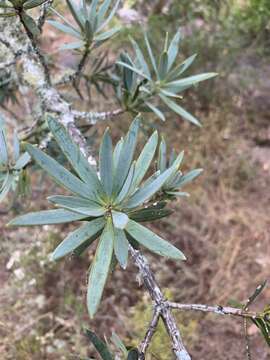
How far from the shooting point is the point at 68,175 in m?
0.51

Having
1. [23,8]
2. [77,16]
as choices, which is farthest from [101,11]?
[23,8]

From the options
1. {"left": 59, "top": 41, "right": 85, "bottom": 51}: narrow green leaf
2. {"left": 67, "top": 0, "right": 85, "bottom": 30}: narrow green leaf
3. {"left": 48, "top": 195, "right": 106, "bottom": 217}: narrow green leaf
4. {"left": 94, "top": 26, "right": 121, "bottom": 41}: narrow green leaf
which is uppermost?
{"left": 67, "top": 0, "right": 85, "bottom": 30}: narrow green leaf

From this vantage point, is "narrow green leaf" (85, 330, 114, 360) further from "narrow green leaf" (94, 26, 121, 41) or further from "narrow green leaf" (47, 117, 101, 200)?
"narrow green leaf" (94, 26, 121, 41)

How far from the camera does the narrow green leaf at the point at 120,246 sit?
49 cm

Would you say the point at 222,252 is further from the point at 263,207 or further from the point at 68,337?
the point at 68,337

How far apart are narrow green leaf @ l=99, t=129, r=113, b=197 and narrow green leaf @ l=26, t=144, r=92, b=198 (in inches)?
0.8

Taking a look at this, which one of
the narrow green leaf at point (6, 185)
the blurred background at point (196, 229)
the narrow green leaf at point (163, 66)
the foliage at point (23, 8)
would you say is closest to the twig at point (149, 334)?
the narrow green leaf at point (6, 185)

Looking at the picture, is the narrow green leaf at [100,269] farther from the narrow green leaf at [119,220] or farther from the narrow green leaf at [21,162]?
the narrow green leaf at [21,162]

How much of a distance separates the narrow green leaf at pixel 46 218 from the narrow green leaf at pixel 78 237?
0.01 metres

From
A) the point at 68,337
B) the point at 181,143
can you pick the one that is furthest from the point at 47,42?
the point at 68,337

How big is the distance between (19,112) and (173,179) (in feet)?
6.41

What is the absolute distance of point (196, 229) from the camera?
Answer: 6.79 feet

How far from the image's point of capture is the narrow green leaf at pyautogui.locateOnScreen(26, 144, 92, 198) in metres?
0.50

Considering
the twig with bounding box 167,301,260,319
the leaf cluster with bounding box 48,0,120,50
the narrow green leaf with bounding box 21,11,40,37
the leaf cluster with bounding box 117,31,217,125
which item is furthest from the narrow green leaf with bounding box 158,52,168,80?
the twig with bounding box 167,301,260,319
